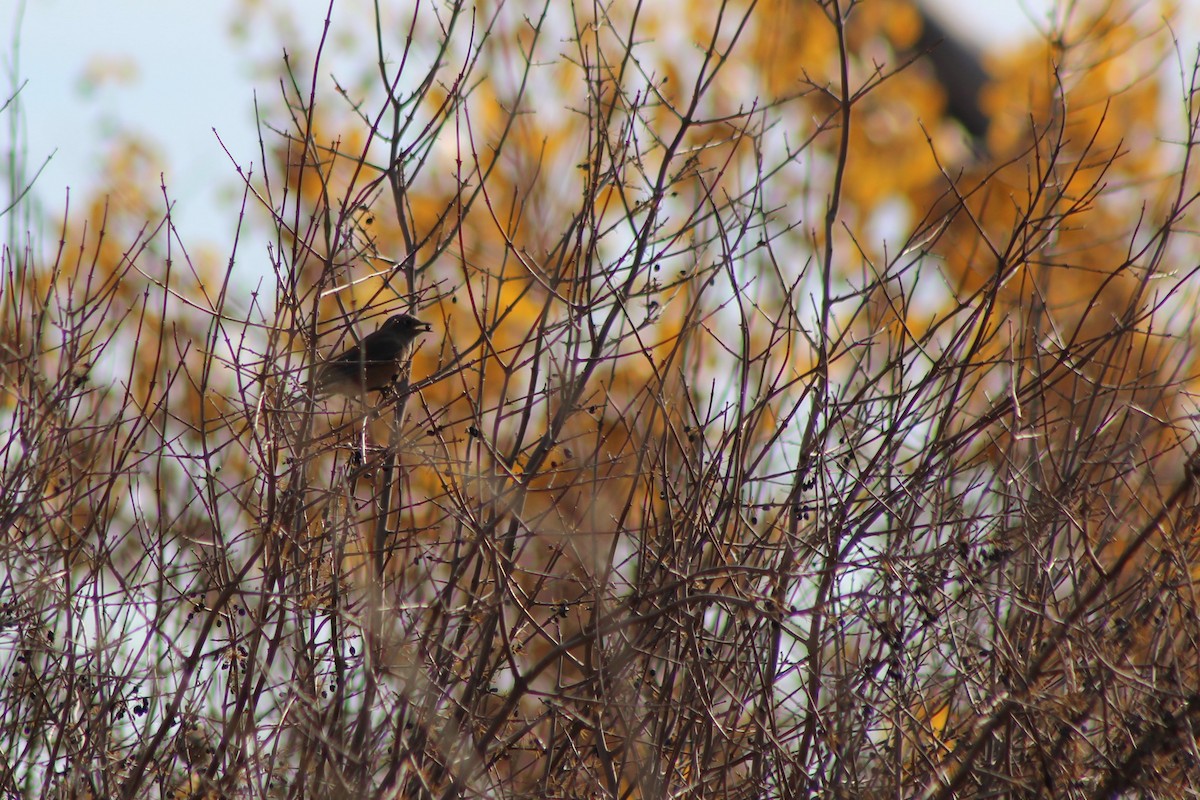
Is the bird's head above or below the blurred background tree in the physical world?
above

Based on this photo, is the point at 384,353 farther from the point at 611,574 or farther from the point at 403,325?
the point at 611,574

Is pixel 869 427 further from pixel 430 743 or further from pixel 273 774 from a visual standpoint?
pixel 273 774

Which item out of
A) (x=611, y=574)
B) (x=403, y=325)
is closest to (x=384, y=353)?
(x=403, y=325)

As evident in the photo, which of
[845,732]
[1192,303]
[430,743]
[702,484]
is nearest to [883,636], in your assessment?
[845,732]

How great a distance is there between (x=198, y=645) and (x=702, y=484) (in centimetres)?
182

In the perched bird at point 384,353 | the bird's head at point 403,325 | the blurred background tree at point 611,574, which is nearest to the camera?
the blurred background tree at point 611,574

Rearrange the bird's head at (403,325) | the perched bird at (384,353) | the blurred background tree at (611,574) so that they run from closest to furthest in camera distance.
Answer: the blurred background tree at (611,574), the perched bird at (384,353), the bird's head at (403,325)

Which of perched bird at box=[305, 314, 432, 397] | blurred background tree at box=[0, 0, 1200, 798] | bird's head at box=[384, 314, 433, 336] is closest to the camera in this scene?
blurred background tree at box=[0, 0, 1200, 798]

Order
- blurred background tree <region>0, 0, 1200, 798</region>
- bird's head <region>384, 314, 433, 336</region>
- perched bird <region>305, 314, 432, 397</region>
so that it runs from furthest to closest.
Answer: bird's head <region>384, 314, 433, 336</region> → perched bird <region>305, 314, 432, 397</region> → blurred background tree <region>0, 0, 1200, 798</region>

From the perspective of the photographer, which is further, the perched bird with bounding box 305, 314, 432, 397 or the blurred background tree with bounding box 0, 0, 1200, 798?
the perched bird with bounding box 305, 314, 432, 397

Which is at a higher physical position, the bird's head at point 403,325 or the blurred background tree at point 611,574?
the bird's head at point 403,325

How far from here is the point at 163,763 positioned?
16.3ft

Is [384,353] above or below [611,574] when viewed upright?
above

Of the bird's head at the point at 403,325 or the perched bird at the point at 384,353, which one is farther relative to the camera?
the bird's head at the point at 403,325
